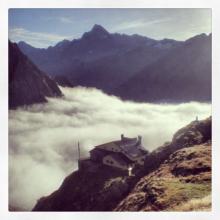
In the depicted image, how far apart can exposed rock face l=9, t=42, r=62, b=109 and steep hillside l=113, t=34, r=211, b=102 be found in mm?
1406

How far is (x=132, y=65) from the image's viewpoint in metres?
7.39

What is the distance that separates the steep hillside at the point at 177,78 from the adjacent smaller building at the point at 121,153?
0.91 meters

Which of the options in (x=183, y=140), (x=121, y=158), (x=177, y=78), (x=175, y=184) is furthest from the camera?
(x=121, y=158)

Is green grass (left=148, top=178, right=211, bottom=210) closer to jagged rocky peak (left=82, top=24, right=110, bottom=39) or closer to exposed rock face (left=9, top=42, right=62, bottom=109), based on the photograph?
exposed rock face (left=9, top=42, right=62, bottom=109)

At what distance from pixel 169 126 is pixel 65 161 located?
2.16 metres

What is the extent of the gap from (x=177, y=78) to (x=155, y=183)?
6.88ft

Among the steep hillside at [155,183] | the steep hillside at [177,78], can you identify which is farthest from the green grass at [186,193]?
the steep hillside at [177,78]

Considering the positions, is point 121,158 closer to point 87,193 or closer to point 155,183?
point 155,183

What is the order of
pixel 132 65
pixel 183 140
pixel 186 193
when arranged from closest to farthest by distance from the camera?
pixel 186 193 → pixel 183 140 → pixel 132 65

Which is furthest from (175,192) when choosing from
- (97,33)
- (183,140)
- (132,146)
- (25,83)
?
(25,83)

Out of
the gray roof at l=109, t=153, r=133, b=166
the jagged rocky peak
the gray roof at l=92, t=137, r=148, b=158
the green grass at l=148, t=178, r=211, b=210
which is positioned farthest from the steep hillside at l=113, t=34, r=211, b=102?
the green grass at l=148, t=178, r=211, b=210

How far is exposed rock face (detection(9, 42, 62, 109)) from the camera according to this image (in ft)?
22.6
